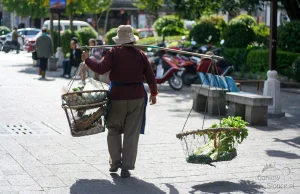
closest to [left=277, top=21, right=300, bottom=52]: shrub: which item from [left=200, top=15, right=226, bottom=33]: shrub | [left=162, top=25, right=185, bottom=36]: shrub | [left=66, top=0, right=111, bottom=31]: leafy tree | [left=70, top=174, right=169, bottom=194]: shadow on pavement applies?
[left=200, top=15, right=226, bottom=33]: shrub

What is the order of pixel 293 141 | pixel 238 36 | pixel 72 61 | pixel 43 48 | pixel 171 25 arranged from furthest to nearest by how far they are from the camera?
pixel 171 25
pixel 238 36
pixel 43 48
pixel 72 61
pixel 293 141

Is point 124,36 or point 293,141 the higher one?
point 124,36

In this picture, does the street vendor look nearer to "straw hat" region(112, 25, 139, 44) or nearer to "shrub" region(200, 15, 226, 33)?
"straw hat" region(112, 25, 139, 44)

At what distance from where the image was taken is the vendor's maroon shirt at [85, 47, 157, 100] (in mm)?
7746

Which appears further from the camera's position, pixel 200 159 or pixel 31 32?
pixel 31 32

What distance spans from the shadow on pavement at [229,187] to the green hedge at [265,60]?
1346cm

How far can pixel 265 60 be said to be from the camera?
71.0 feet

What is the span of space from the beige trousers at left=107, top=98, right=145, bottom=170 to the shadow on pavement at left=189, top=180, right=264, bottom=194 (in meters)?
0.85

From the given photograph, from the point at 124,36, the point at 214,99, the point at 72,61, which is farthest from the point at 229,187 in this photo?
the point at 72,61

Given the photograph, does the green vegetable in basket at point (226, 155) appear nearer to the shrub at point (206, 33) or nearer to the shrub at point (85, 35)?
the shrub at point (206, 33)

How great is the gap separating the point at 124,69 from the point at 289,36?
1465 cm

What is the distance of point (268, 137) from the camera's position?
36.2 ft

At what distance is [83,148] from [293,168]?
2914mm

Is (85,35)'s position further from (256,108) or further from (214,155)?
(214,155)
